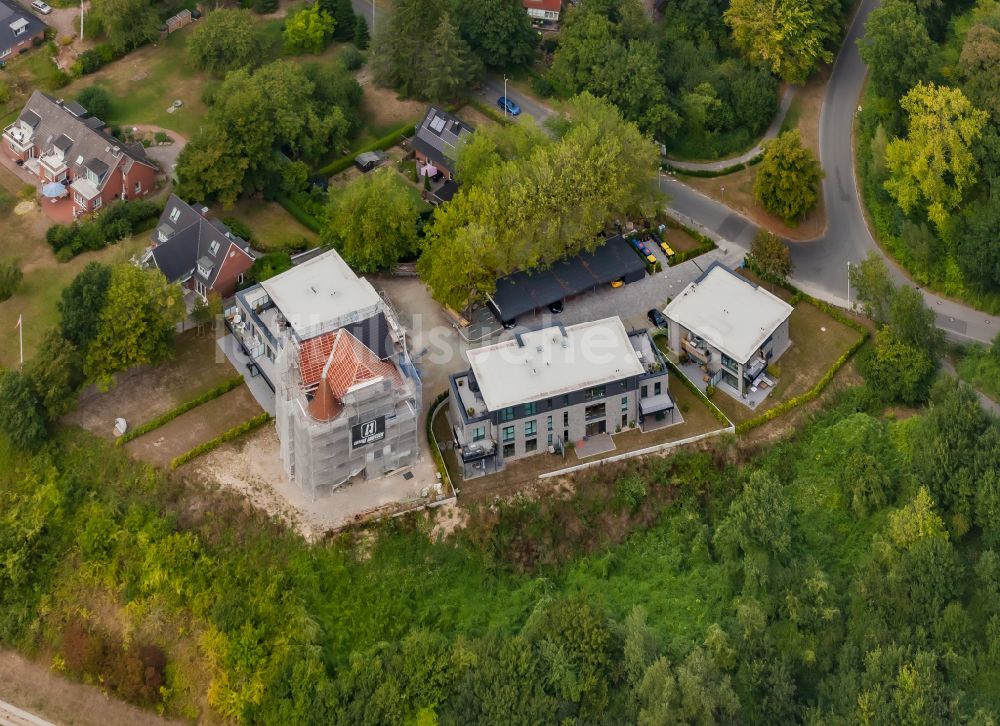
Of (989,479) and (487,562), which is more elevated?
(989,479)

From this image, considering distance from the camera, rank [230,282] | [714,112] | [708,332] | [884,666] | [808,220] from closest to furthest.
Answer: [884,666]
[708,332]
[230,282]
[808,220]
[714,112]

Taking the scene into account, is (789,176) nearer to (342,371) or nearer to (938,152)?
(938,152)

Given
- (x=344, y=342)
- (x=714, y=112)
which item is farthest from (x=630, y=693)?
(x=714, y=112)

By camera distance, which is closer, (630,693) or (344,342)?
(630,693)

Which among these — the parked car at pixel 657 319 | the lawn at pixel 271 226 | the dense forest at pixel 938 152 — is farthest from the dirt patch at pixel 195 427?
the dense forest at pixel 938 152

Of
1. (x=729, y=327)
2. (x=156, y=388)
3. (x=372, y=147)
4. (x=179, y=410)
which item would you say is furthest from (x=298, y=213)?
(x=729, y=327)

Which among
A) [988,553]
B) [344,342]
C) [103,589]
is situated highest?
[344,342]

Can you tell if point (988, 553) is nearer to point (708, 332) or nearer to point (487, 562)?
point (708, 332)
